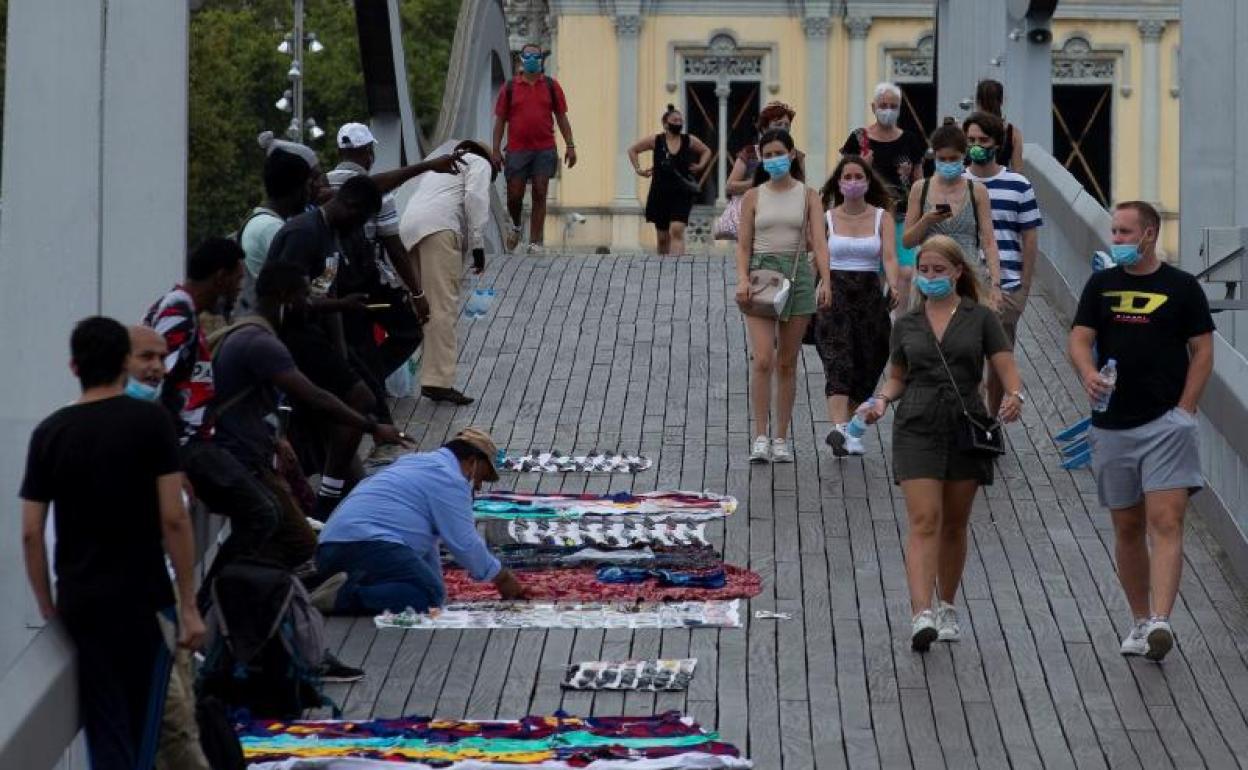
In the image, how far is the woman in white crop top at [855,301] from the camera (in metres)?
15.2

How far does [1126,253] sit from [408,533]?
3.16 metres

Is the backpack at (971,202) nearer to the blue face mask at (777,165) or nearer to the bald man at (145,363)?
the blue face mask at (777,165)

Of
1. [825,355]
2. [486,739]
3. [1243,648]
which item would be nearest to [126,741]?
[486,739]

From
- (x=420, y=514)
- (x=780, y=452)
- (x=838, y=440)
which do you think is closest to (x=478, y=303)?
(x=780, y=452)

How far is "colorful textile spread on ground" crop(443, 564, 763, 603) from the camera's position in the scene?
40.5ft

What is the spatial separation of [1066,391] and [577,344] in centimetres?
353

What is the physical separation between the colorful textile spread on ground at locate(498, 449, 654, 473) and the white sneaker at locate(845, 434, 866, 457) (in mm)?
1067

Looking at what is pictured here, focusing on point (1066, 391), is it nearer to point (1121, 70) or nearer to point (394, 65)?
point (394, 65)

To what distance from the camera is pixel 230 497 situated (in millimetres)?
10469

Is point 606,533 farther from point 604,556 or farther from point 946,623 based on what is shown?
point 946,623

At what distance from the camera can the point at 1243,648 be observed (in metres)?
11.5

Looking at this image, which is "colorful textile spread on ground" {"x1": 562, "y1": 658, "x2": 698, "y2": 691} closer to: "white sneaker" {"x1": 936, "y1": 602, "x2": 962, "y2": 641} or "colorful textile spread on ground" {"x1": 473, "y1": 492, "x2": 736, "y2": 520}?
"white sneaker" {"x1": 936, "y1": 602, "x2": 962, "y2": 641}

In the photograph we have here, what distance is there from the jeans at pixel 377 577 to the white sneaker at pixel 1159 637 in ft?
9.84

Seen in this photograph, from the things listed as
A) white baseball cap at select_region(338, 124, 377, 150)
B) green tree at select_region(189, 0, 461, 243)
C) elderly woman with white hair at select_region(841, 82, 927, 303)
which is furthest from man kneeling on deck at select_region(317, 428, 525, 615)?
green tree at select_region(189, 0, 461, 243)
